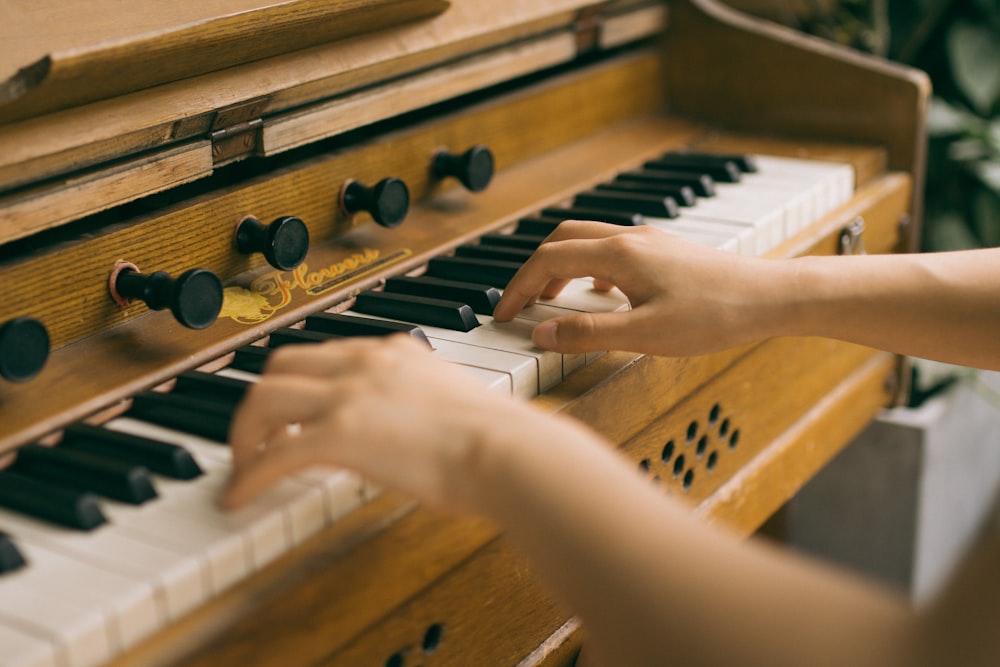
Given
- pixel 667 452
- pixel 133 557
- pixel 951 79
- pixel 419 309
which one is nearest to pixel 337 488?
pixel 133 557

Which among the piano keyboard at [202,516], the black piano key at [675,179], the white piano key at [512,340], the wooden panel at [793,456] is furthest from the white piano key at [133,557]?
the black piano key at [675,179]

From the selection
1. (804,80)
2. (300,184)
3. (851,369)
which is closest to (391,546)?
(300,184)

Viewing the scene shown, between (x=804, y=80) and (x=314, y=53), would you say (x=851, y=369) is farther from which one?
(x=314, y=53)

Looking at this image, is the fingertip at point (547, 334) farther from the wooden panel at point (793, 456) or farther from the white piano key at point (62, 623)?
the white piano key at point (62, 623)

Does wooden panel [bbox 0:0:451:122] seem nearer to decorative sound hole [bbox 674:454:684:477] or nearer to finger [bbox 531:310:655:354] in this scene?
finger [bbox 531:310:655:354]

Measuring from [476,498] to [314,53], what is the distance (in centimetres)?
75

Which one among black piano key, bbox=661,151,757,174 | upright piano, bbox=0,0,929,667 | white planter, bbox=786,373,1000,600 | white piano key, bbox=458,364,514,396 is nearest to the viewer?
upright piano, bbox=0,0,929,667

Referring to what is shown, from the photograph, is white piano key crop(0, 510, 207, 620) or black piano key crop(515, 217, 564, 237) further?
black piano key crop(515, 217, 564, 237)

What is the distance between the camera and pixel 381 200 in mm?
1398

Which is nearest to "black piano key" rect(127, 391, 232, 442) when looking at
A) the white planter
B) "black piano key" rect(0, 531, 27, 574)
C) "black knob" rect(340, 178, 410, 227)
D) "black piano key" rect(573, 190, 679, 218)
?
"black piano key" rect(0, 531, 27, 574)

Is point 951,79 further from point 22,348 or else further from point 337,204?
point 22,348

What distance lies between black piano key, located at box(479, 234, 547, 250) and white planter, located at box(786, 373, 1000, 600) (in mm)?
1345

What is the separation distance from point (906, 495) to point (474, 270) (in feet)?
5.22

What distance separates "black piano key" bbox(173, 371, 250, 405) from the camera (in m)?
1.04
